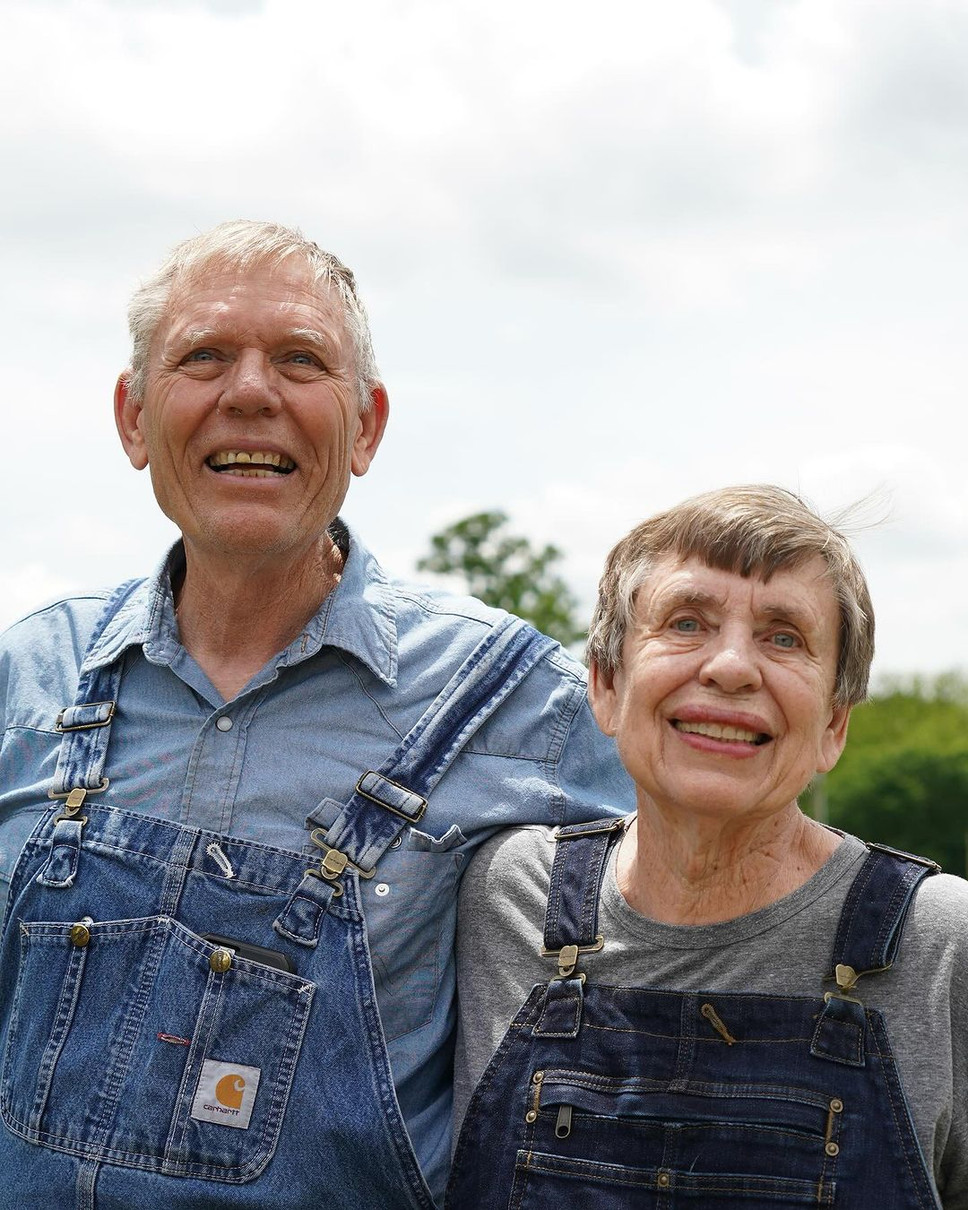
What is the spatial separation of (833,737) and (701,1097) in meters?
0.81

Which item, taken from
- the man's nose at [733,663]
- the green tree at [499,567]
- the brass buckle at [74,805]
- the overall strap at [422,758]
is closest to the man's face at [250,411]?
the overall strap at [422,758]

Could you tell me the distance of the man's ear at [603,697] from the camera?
134 inches

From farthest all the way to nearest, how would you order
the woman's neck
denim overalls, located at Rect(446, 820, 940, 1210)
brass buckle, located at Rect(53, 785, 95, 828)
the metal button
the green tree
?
the green tree < brass buckle, located at Rect(53, 785, 95, 828) < the metal button < the woman's neck < denim overalls, located at Rect(446, 820, 940, 1210)

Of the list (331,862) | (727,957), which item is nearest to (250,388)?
(331,862)

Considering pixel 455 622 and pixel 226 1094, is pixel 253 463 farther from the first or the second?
pixel 226 1094

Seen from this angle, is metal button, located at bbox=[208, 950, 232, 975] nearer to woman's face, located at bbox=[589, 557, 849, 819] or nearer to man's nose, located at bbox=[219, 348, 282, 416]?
woman's face, located at bbox=[589, 557, 849, 819]

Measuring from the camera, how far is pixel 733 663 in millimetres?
3107

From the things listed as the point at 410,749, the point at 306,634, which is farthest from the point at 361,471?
the point at 410,749

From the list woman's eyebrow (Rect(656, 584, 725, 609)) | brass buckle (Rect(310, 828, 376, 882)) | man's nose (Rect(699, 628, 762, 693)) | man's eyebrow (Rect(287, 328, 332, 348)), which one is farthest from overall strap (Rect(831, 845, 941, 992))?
man's eyebrow (Rect(287, 328, 332, 348))

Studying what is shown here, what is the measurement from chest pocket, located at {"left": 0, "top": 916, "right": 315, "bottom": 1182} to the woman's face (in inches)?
37.4

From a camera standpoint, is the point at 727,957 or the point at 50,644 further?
the point at 50,644

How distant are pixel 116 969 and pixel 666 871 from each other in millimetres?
1253

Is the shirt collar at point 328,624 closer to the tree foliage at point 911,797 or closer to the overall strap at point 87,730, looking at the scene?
the overall strap at point 87,730

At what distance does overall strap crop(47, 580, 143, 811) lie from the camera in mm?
3615
